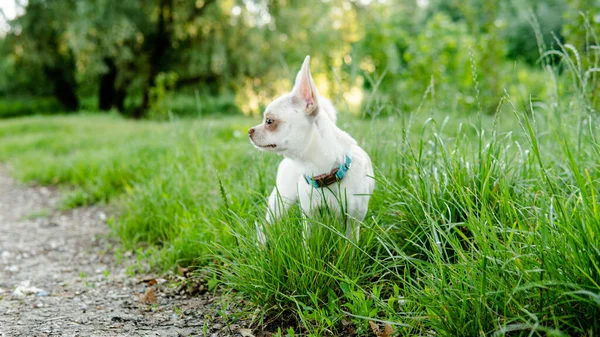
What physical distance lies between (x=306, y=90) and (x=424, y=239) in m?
0.96

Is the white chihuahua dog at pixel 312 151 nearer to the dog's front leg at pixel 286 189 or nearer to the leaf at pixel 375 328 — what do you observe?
the dog's front leg at pixel 286 189

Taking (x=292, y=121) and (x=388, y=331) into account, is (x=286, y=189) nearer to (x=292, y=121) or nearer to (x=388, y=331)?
(x=292, y=121)

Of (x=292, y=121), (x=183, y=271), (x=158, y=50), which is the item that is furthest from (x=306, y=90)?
(x=158, y=50)

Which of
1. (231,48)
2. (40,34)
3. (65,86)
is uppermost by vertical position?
(40,34)

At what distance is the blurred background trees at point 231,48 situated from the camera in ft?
32.2

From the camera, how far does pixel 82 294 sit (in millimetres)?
3158

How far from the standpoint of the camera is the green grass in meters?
1.90

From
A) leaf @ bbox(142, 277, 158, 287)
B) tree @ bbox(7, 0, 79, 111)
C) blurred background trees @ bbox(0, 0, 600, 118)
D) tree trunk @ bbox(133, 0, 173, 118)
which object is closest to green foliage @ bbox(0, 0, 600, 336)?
leaf @ bbox(142, 277, 158, 287)

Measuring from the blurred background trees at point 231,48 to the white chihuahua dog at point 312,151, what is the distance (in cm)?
650

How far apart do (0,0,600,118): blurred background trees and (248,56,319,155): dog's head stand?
656 centimetres

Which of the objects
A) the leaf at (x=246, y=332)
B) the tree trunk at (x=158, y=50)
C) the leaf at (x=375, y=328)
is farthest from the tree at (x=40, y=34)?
the leaf at (x=375, y=328)

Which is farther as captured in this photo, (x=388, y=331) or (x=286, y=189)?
(x=286, y=189)

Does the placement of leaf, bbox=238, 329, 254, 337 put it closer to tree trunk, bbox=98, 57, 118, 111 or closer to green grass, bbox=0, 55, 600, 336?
green grass, bbox=0, 55, 600, 336

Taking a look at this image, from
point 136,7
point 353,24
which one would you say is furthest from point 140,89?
point 353,24
